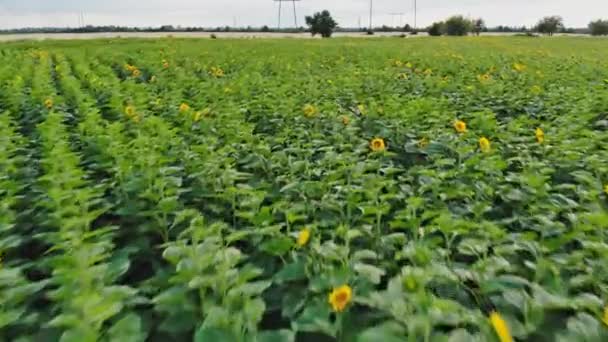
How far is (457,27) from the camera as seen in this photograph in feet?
144

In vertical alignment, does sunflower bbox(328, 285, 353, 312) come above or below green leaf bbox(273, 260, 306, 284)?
above

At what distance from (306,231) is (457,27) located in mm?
46237

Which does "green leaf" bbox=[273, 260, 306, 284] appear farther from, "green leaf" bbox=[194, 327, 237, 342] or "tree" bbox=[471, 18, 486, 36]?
"tree" bbox=[471, 18, 486, 36]

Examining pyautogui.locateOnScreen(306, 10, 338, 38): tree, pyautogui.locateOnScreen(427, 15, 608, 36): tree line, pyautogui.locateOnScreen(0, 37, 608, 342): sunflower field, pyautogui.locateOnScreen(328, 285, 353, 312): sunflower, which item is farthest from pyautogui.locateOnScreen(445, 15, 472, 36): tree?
pyautogui.locateOnScreen(328, 285, 353, 312): sunflower

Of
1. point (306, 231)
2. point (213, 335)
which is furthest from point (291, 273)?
point (213, 335)

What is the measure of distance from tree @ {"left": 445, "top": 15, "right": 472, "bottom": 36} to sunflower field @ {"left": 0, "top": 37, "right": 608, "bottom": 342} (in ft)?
140

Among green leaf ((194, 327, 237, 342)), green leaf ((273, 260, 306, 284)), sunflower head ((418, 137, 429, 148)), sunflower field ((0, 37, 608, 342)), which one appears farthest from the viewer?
sunflower head ((418, 137, 429, 148))

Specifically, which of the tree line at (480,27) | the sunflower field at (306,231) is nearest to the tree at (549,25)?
the tree line at (480,27)

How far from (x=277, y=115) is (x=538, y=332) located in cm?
254

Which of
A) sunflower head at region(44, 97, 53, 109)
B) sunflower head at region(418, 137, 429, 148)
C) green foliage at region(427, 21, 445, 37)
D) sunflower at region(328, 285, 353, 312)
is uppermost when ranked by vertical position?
green foliage at region(427, 21, 445, 37)

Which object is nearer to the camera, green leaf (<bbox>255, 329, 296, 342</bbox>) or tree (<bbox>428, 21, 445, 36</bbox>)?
green leaf (<bbox>255, 329, 296, 342</bbox>)

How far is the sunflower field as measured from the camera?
4.07ft

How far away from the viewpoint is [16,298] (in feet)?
4.45

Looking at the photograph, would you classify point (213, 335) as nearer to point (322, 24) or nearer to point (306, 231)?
point (306, 231)
